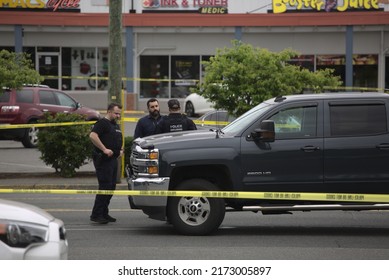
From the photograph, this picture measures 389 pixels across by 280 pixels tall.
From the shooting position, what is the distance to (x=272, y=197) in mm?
9984

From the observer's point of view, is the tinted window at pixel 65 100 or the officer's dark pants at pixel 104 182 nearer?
the officer's dark pants at pixel 104 182

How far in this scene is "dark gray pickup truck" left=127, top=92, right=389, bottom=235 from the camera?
10086mm

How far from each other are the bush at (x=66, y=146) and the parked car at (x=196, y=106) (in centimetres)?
1619

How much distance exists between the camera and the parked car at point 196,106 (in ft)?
109

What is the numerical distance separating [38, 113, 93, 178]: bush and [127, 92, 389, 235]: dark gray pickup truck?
6.86m

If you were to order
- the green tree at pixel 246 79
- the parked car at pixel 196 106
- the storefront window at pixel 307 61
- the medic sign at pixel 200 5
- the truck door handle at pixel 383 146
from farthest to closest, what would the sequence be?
the storefront window at pixel 307 61 → the medic sign at pixel 200 5 → the parked car at pixel 196 106 → the green tree at pixel 246 79 → the truck door handle at pixel 383 146

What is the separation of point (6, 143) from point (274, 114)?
1723cm

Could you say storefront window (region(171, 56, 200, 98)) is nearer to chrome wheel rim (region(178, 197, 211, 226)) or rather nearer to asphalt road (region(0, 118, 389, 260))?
asphalt road (region(0, 118, 389, 260))

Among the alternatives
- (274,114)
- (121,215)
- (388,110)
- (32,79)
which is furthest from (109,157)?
(32,79)

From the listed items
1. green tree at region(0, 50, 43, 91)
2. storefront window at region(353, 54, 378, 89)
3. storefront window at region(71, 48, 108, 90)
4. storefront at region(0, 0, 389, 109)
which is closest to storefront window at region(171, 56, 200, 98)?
storefront at region(0, 0, 389, 109)

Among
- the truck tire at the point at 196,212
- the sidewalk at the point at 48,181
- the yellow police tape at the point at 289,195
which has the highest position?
the yellow police tape at the point at 289,195

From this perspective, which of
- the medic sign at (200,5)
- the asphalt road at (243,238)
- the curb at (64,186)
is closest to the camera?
the asphalt road at (243,238)

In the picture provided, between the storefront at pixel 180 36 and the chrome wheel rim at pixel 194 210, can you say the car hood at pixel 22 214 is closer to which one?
the chrome wheel rim at pixel 194 210

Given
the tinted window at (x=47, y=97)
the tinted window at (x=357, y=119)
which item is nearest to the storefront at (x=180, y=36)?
the tinted window at (x=47, y=97)
